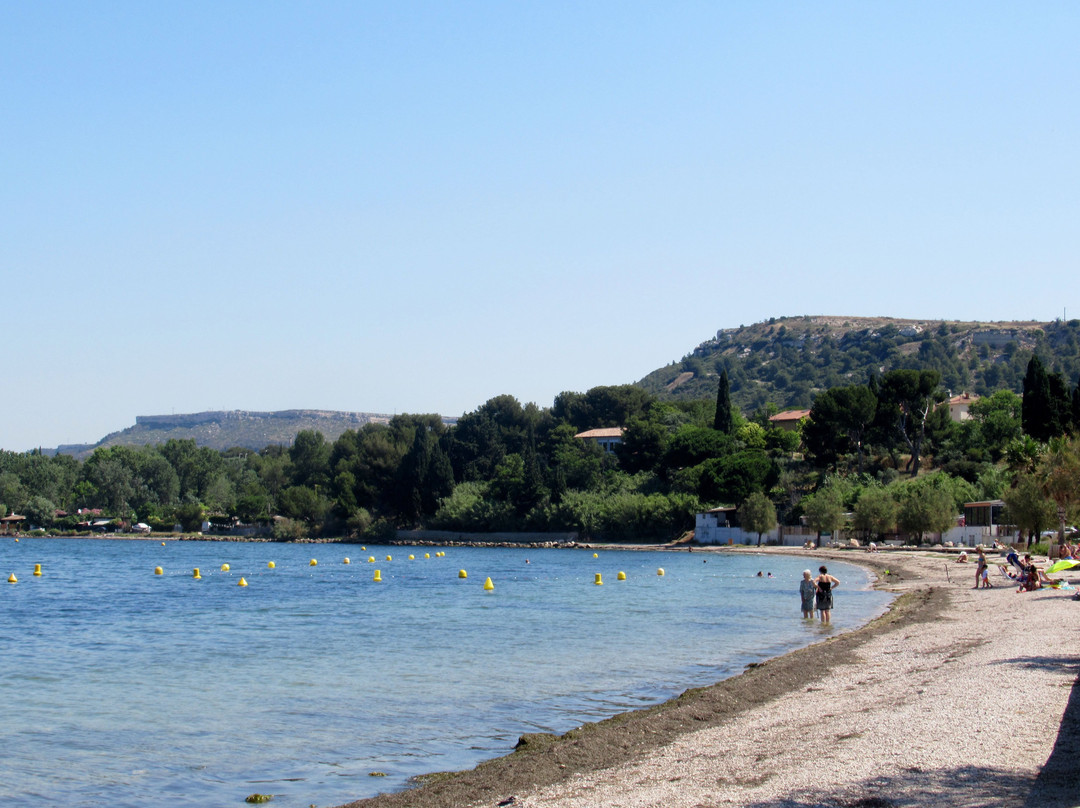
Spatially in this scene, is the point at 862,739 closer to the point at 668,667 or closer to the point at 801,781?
the point at 801,781

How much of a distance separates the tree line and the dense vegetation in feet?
0.67

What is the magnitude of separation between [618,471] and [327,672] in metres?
94.2

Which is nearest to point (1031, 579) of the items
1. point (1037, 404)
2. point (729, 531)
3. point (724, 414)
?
point (1037, 404)

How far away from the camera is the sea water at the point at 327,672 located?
13203 mm

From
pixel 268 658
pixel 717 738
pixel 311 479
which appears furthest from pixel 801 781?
pixel 311 479

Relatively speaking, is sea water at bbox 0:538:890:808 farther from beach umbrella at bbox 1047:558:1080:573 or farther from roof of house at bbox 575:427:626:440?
roof of house at bbox 575:427:626:440

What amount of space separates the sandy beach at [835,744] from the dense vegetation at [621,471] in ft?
106

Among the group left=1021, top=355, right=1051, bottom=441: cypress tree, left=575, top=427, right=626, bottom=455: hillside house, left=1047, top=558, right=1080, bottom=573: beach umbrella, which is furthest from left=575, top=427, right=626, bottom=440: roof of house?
left=1047, top=558, right=1080, bottom=573: beach umbrella

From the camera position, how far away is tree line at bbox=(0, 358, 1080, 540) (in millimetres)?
77062

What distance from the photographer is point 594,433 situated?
134750mm

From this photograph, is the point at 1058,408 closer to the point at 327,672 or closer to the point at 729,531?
the point at 729,531

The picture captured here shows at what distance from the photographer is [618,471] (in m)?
115

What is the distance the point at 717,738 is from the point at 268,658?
14514 mm

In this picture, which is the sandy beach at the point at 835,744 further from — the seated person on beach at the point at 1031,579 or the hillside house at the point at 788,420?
the hillside house at the point at 788,420
